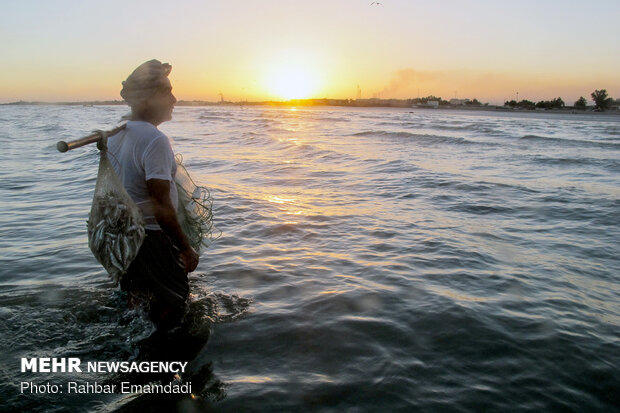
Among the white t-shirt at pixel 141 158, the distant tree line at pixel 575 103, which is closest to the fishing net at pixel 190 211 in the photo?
the white t-shirt at pixel 141 158

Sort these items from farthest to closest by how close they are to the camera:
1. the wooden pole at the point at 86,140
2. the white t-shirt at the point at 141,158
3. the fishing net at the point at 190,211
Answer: the fishing net at the point at 190,211
the white t-shirt at the point at 141,158
the wooden pole at the point at 86,140

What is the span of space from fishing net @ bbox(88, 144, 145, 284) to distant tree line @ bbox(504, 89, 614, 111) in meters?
135

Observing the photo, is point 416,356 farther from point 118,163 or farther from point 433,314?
point 118,163

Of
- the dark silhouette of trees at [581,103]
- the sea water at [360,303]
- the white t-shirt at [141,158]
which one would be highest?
the dark silhouette of trees at [581,103]

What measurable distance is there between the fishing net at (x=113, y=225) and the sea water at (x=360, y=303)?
3.57 feet

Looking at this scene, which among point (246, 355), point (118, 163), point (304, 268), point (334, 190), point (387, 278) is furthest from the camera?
point (334, 190)

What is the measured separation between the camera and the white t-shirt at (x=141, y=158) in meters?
3.06

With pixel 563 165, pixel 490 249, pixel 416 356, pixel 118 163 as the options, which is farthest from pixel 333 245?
pixel 563 165

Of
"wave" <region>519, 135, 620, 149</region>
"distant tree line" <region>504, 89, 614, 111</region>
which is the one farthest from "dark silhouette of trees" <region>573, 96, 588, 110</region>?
"wave" <region>519, 135, 620, 149</region>

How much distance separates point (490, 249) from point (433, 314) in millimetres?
2762

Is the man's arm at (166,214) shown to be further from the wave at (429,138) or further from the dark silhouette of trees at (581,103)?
the dark silhouette of trees at (581,103)

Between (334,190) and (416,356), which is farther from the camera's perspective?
(334,190)

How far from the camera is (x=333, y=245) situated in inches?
274

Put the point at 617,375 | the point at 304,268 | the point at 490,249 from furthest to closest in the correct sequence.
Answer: the point at 490,249 → the point at 304,268 → the point at 617,375
